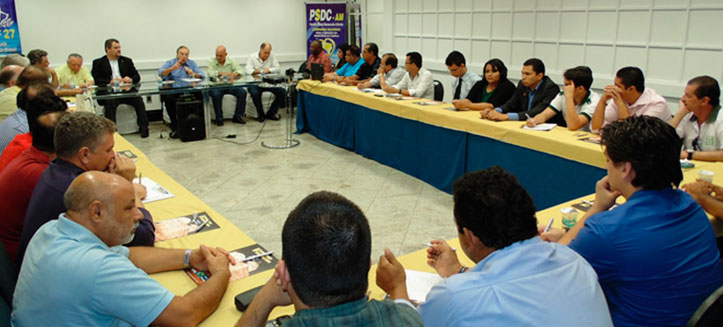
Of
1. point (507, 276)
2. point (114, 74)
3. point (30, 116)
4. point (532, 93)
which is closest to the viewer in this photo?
point (507, 276)

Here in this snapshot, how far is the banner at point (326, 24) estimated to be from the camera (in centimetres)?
898

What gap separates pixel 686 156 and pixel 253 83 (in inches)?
Answer: 197

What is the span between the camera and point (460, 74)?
17.2ft

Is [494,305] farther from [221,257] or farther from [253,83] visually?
[253,83]

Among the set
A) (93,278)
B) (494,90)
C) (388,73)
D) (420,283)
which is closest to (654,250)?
(420,283)

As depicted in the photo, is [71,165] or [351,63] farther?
[351,63]

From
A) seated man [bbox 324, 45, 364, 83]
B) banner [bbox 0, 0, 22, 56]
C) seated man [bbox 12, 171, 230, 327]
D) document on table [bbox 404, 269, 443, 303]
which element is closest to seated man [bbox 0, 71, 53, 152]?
seated man [bbox 12, 171, 230, 327]

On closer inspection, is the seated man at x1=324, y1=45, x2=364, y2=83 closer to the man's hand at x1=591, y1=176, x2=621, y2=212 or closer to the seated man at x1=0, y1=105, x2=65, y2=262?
the seated man at x1=0, y1=105, x2=65, y2=262

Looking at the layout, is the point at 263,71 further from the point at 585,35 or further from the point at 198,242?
the point at 198,242

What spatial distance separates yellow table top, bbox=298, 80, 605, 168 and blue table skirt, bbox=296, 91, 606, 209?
53 mm

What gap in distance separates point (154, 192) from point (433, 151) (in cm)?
269

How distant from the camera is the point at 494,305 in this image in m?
1.13

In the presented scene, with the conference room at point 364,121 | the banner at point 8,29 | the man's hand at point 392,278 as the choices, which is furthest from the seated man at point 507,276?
the banner at point 8,29

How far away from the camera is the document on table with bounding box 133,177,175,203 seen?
2.50 meters
